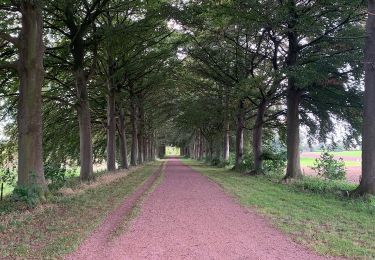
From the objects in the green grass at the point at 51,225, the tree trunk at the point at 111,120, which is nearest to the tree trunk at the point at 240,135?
the tree trunk at the point at 111,120

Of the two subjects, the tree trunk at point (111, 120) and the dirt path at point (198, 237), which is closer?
the dirt path at point (198, 237)

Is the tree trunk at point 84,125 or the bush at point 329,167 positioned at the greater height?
the tree trunk at point 84,125

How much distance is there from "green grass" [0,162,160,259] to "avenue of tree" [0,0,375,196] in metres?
1.46

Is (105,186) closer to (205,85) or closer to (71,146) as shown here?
(71,146)

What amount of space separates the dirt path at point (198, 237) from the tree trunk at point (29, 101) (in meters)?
3.49

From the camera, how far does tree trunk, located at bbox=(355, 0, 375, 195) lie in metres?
13.2

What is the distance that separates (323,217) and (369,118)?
5.37 m

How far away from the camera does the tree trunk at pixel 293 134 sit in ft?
65.9

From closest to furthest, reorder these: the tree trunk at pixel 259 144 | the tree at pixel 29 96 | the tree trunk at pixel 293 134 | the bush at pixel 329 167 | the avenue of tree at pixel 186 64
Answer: the tree at pixel 29 96 < the avenue of tree at pixel 186 64 < the tree trunk at pixel 293 134 < the bush at pixel 329 167 < the tree trunk at pixel 259 144

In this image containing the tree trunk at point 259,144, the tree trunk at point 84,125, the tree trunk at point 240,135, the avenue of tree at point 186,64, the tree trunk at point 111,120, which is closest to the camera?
the avenue of tree at point 186,64

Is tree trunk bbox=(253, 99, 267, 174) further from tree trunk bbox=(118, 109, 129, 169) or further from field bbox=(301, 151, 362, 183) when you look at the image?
tree trunk bbox=(118, 109, 129, 169)

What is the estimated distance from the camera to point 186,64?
31484 millimetres

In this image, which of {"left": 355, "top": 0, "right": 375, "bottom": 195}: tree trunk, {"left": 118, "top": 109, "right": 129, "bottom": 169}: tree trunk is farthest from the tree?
{"left": 118, "top": 109, "right": 129, "bottom": 169}: tree trunk

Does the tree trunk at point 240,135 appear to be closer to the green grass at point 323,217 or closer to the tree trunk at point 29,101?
the green grass at point 323,217
